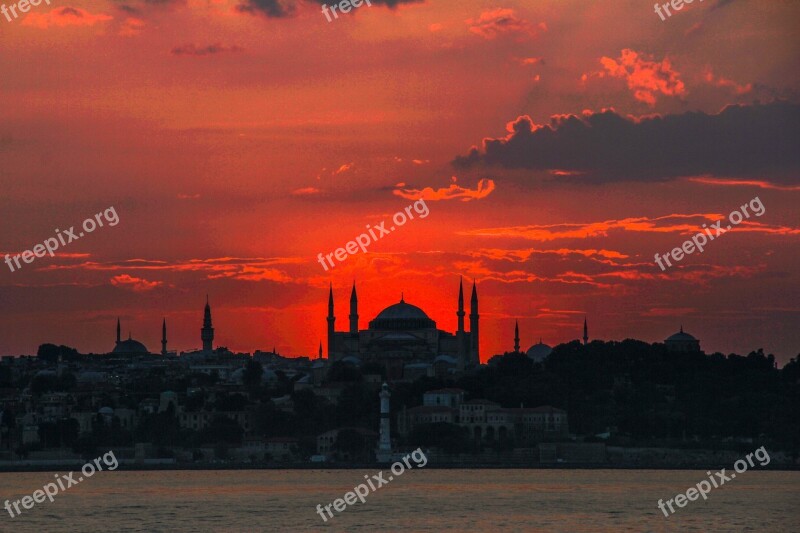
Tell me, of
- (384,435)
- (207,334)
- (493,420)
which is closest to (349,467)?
(384,435)

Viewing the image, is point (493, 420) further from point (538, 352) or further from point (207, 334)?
point (207, 334)

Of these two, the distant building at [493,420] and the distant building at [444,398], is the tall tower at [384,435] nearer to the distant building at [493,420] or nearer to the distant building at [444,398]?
the distant building at [493,420]

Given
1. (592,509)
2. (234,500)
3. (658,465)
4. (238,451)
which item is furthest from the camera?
(238,451)

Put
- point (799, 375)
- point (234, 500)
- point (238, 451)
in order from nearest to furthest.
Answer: point (234, 500)
point (238, 451)
point (799, 375)

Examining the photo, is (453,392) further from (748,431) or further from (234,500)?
(234,500)

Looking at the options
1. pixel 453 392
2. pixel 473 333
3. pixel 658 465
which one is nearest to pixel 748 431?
pixel 658 465

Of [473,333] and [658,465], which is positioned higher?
[473,333]

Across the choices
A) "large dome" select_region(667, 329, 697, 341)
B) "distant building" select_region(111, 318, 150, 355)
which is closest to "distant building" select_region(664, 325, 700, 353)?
"large dome" select_region(667, 329, 697, 341)
